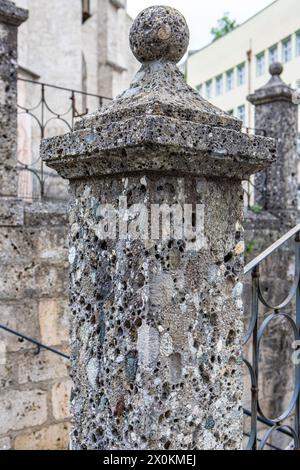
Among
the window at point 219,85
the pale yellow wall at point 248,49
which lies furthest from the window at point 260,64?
the window at point 219,85

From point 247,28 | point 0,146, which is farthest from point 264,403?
point 247,28

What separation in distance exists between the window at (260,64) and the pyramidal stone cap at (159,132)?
21.8 meters

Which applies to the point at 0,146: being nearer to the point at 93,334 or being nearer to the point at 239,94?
the point at 93,334

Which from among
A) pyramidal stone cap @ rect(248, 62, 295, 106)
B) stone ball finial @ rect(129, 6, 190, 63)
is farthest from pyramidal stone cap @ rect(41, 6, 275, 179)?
pyramidal stone cap @ rect(248, 62, 295, 106)

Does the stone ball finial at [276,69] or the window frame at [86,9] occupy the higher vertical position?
the window frame at [86,9]

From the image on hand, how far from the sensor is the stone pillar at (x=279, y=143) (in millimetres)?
6137

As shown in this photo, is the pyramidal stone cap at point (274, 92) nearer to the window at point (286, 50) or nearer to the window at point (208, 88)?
the window at point (286, 50)

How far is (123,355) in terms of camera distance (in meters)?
1.83

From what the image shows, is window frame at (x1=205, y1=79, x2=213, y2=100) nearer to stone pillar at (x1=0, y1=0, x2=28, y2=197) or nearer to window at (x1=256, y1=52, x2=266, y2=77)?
window at (x1=256, y1=52, x2=266, y2=77)

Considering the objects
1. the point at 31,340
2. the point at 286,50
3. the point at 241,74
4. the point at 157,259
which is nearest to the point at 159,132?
the point at 157,259

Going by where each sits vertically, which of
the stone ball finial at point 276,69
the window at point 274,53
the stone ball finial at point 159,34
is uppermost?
the window at point 274,53

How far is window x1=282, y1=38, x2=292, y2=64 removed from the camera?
819 inches

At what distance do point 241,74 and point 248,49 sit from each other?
264 cm

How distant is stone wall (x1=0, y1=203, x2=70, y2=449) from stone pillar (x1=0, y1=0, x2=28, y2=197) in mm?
281
